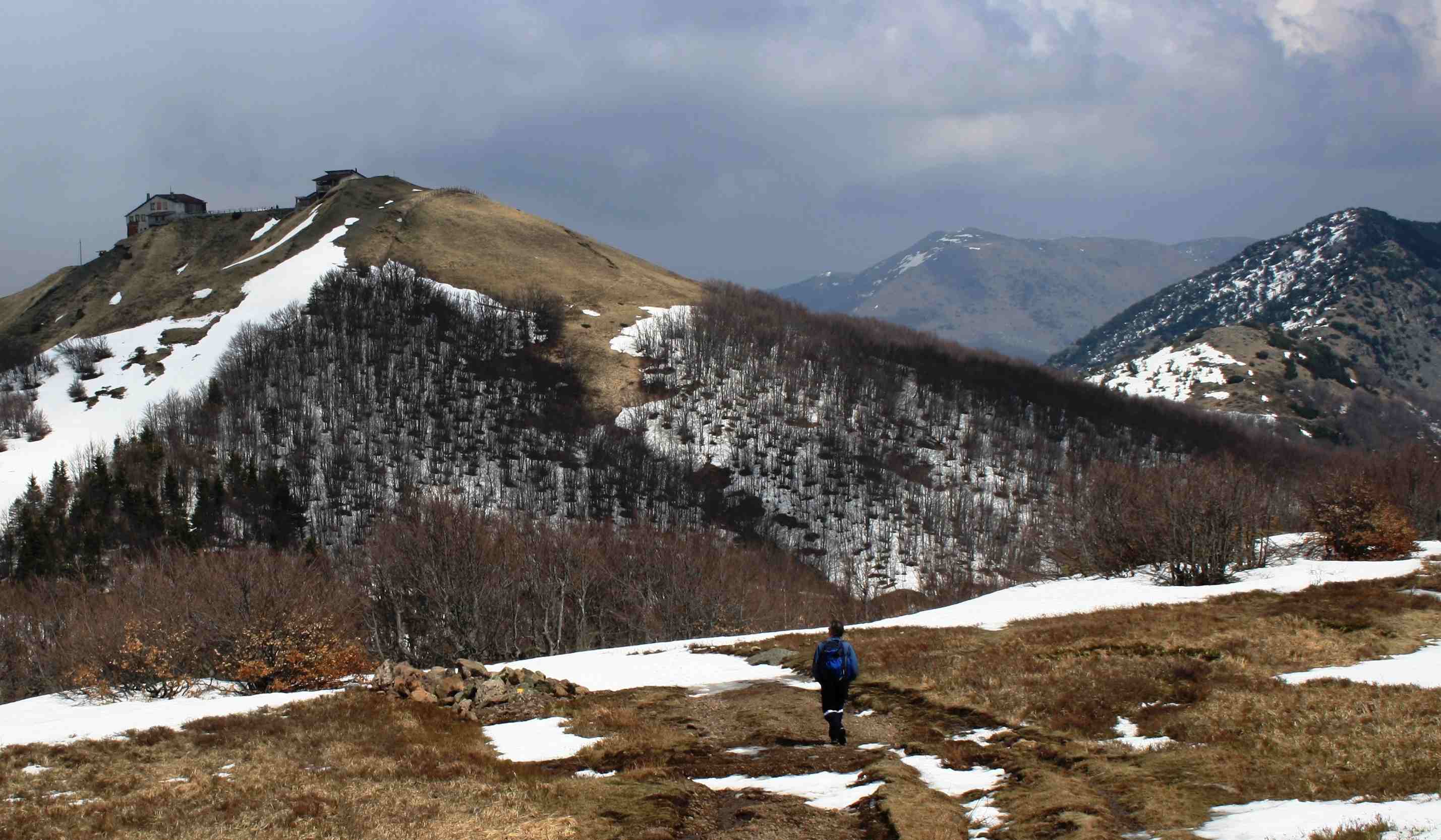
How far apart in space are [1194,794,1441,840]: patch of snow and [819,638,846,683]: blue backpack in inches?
310

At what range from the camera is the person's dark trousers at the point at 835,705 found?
20.8 metres

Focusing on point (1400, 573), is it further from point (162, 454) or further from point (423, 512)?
point (162, 454)

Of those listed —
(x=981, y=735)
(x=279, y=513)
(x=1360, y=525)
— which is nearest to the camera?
(x=981, y=735)

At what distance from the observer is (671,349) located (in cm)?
19475

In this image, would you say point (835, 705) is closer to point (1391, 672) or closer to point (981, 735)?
point (981, 735)

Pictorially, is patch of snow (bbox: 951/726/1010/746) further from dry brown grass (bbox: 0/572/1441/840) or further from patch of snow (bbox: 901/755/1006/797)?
patch of snow (bbox: 901/755/1006/797)

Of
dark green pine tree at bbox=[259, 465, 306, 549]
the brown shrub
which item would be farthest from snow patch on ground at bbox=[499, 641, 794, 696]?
dark green pine tree at bbox=[259, 465, 306, 549]

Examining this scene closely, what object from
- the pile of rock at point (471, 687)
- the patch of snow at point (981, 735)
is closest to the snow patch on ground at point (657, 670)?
the pile of rock at point (471, 687)

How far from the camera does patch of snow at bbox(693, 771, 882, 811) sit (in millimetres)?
16969

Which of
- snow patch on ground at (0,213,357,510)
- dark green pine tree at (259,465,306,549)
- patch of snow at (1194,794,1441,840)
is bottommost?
dark green pine tree at (259,465,306,549)

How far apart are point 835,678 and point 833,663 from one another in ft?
1.04

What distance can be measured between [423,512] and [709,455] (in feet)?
284

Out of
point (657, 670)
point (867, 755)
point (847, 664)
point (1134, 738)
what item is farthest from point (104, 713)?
point (1134, 738)

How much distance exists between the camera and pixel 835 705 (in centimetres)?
2097
